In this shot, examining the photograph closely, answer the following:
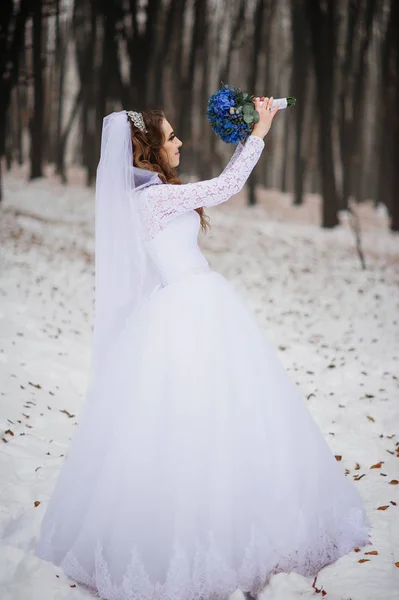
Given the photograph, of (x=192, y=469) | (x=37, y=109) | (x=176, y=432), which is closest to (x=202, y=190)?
(x=176, y=432)

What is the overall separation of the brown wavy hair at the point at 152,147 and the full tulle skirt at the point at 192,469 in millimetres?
618

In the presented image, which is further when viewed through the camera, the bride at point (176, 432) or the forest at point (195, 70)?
the forest at point (195, 70)

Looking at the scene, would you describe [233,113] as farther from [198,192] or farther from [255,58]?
[255,58]

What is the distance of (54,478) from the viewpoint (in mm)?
4133

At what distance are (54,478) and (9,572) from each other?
3.70 ft

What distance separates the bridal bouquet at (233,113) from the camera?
2992 mm

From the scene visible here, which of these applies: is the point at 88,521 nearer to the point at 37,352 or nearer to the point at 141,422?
the point at 141,422

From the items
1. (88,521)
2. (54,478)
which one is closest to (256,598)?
(88,521)

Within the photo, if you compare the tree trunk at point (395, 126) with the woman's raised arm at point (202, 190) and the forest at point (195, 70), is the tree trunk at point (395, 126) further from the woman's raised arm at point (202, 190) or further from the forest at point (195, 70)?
the woman's raised arm at point (202, 190)

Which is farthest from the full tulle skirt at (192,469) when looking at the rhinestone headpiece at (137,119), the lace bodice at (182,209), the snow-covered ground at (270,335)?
the rhinestone headpiece at (137,119)

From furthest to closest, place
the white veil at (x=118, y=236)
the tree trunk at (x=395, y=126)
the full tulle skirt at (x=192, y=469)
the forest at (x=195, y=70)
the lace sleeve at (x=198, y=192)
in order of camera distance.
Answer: the forest at (x=195, y=70), the tree trunk at (x=395, y=126), the white veil at (x=118, y=236), the lace sleeve at (x=198, y=192), the full tulle skirt at (x=192, y=469)

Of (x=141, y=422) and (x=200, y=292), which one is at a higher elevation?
(x=200, y=292)

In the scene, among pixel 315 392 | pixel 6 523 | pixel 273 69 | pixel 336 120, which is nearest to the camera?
pixel 6 523

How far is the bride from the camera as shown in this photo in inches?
107
